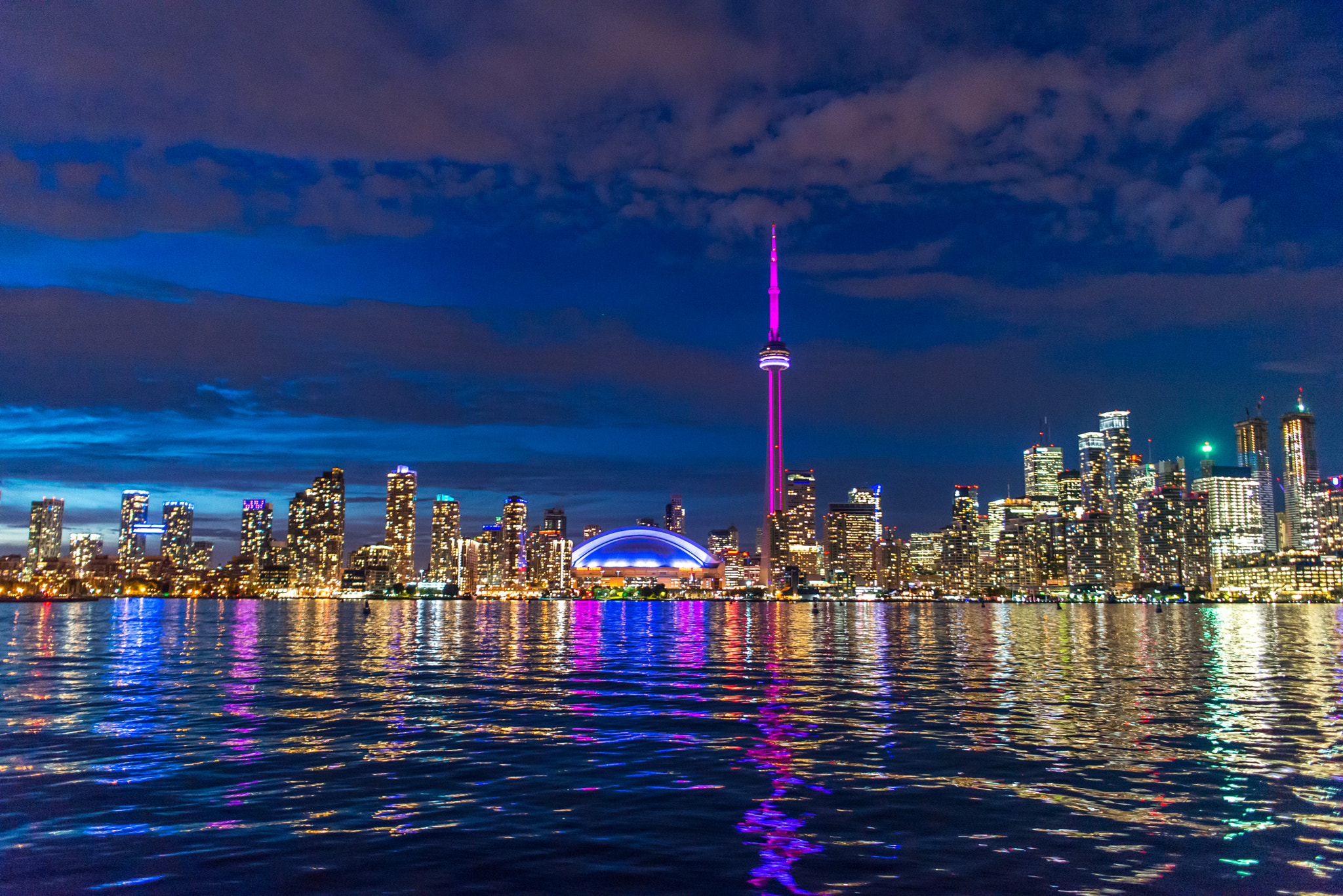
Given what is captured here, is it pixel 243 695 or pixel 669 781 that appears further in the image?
pixel 243 695

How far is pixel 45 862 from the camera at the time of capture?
12.7 m

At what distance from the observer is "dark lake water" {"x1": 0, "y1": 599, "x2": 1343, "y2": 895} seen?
12539 mm

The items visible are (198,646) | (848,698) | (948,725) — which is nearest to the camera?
(948,725)

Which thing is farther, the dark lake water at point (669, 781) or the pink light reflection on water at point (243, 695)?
the pink light reflection on water at point (243, 695)

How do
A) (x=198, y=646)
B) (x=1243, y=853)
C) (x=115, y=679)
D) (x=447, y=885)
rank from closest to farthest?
(x=447, y=885) → (x=1243, y=853) → (x=115, y=679) → (x=198, y=646)

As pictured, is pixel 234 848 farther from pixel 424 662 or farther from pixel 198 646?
pixel 198 646

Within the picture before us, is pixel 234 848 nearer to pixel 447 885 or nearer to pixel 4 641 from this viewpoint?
pixel 447 885

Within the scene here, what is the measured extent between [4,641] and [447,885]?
72.7m

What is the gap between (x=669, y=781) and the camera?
1847 cm

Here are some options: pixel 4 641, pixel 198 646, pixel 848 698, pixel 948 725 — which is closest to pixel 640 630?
pixel 198 646

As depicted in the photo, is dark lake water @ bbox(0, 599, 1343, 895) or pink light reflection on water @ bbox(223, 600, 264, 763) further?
pink light reflection on water @ bbox(223, 600, 264, 763)

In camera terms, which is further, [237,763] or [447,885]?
[237,763]

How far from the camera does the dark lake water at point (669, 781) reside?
12539mm

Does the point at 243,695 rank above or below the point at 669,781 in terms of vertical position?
below
